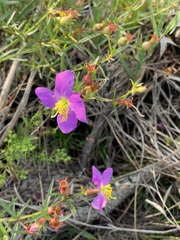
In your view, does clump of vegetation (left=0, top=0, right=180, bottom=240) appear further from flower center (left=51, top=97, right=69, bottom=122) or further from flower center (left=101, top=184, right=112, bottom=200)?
flower center (left=51, top=97, right=69, bottom=122)

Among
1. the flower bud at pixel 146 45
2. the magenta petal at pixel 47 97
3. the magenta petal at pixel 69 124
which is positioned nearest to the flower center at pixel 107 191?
the magenta petal at pixel 69 124

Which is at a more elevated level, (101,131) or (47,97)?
(47,97)

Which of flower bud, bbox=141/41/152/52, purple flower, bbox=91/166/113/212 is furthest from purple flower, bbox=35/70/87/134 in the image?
flower bud, bbox=141/41/152/52

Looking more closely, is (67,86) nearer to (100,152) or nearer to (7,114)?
→ (7,114)

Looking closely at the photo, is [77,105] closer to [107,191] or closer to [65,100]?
[65,100]

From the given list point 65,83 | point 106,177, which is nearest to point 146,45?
point 65,83

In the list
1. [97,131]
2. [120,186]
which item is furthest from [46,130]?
[120,186]

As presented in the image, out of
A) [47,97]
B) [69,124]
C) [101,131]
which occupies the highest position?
[47,97]

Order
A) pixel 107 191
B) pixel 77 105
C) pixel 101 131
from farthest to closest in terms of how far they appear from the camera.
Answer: pixel 101 131
pixel 107 191
pixel 77 105
